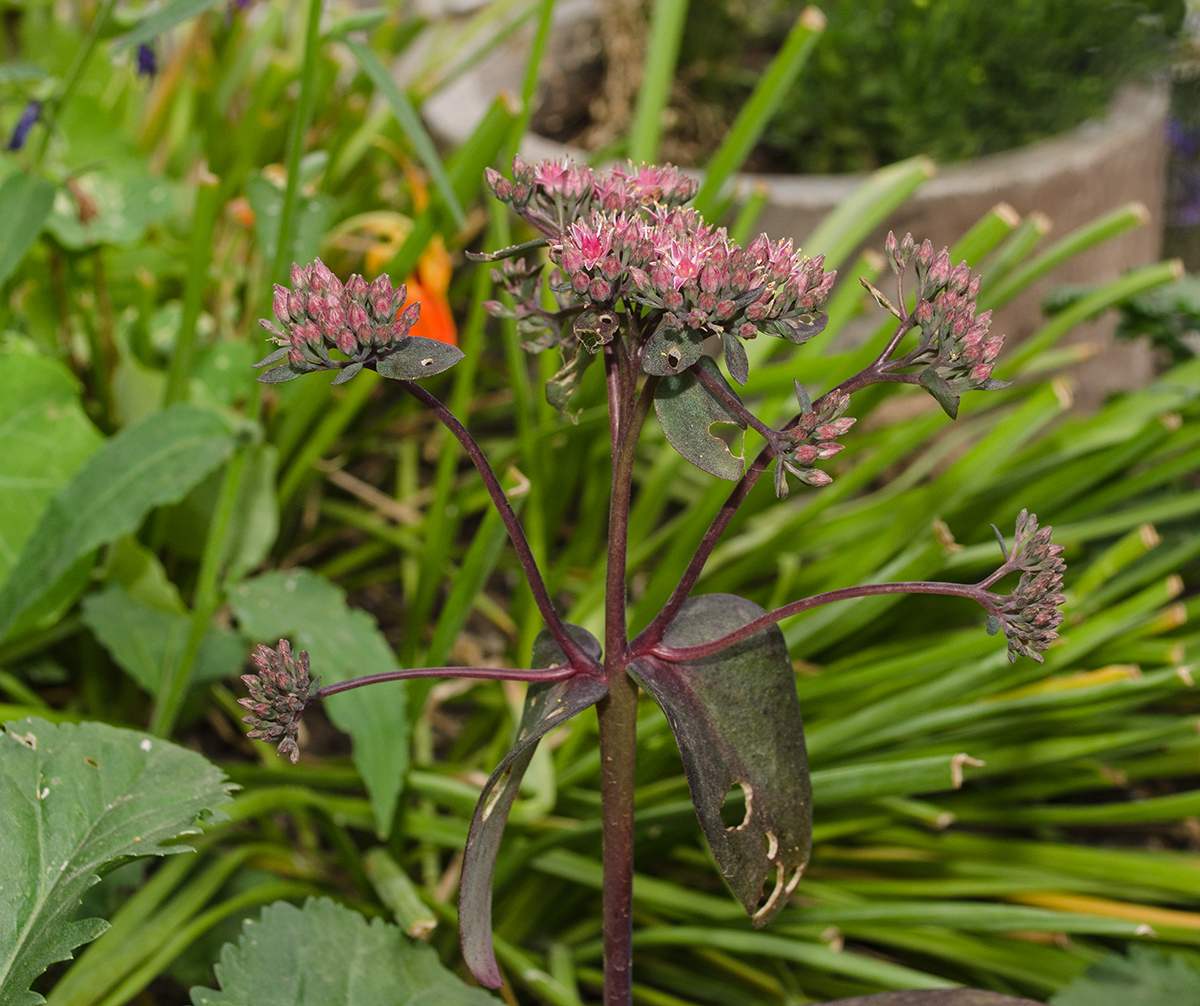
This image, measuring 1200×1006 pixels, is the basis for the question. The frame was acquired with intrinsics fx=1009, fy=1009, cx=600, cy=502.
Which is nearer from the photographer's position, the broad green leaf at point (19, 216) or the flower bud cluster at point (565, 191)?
the flower bud cluster at point (565, 191)

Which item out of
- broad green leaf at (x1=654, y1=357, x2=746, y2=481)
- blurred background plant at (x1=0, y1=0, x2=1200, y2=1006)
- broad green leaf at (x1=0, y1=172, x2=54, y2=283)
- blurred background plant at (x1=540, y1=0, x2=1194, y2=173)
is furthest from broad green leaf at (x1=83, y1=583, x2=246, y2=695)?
blurred background plant at (x1=540, y1=0, x2=1194, y2=173)

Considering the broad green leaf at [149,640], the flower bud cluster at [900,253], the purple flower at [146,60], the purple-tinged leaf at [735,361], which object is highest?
the purple flower at [146,60]

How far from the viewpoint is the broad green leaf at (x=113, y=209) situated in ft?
2.68

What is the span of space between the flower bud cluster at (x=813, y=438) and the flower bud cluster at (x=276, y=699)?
0.17 metres

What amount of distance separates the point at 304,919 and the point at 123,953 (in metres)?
0.18

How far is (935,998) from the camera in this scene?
0.40 metres

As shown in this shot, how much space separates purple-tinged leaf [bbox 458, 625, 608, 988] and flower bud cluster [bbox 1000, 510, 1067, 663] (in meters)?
0.14

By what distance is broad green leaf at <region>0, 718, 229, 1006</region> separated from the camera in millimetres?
374

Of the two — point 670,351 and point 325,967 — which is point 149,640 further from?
point 670,351

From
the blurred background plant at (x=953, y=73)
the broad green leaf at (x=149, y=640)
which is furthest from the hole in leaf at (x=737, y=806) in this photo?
the blurred background plant at (x=953, y=73)

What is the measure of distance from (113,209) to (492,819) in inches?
29.4

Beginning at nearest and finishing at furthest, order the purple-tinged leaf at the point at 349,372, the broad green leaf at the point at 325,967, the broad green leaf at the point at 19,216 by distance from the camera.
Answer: the purple-tinged leaf at the point at 349,372, the broad green leaf at the point at 325,967, the broad green leaf at the point at 19,216

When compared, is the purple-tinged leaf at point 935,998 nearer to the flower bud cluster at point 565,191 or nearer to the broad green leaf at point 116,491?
the flower bud cluster at point 565,191

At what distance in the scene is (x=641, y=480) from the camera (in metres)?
0.96
